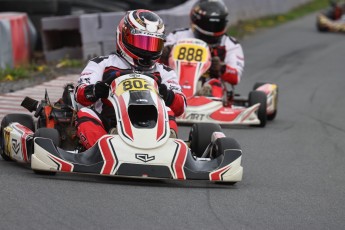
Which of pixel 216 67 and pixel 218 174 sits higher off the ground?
pixel 218 174

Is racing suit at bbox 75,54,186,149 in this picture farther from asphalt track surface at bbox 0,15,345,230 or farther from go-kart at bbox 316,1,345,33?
go-kart at bbox 316,1,345,33

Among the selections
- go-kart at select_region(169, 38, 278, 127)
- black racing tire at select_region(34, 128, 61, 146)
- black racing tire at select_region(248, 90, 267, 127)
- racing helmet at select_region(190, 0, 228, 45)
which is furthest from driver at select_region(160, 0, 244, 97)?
black racing tire at select_region(34, 128, 61, 146)

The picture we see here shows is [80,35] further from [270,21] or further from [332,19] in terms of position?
[332,19]

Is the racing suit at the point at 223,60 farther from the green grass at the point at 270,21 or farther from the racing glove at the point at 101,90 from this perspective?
the green grass at the point at 270,21

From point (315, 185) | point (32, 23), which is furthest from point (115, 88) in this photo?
point (32, 23)

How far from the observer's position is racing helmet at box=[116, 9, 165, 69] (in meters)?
7.46

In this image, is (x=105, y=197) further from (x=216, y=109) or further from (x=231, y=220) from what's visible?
(x=216, y=109)

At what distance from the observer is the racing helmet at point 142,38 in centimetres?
746

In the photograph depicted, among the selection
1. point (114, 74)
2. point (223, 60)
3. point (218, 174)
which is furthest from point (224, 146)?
point (223, 60)

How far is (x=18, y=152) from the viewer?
23.8 feet

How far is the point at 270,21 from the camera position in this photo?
24.3 meters

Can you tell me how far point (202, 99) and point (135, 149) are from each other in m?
4.04

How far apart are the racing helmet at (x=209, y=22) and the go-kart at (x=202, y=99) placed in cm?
53

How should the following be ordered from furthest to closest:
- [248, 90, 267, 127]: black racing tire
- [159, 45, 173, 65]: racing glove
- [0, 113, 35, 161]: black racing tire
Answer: [159, 45, 173, 65]: racing glove
[248, 90, 267, 127]: black racing tire
[0, 113, 35, 161]: black racing tire
